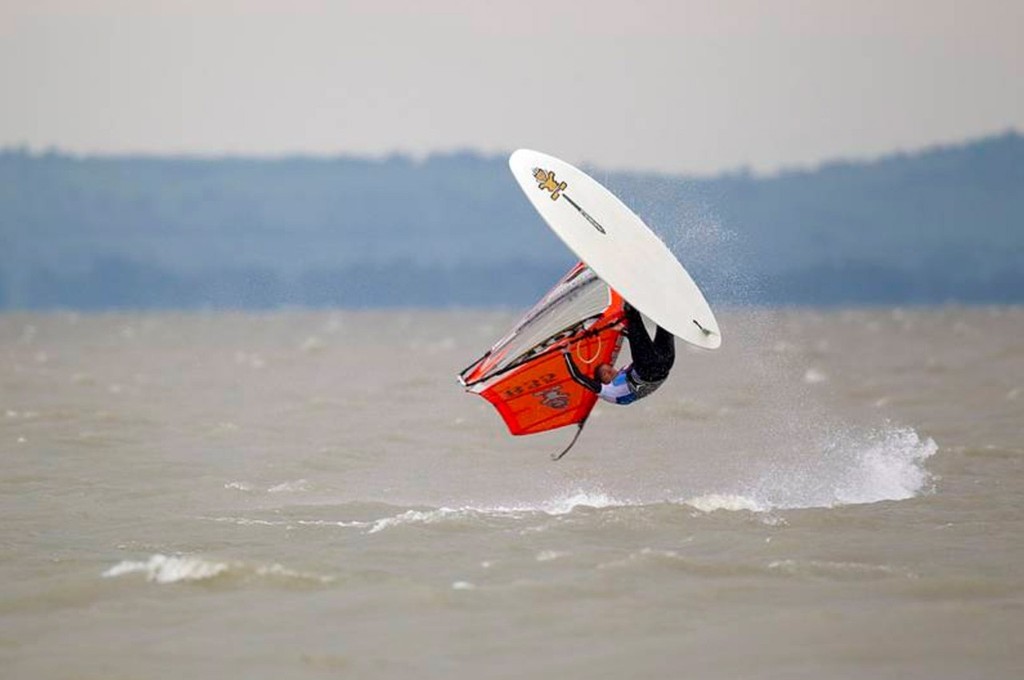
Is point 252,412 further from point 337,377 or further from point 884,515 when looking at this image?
point 884,515

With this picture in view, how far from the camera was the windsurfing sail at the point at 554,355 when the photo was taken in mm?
14125

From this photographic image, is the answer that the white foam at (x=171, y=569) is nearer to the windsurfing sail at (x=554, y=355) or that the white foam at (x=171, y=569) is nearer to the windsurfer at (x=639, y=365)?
the windsurfing sail at (x=554, y=355)

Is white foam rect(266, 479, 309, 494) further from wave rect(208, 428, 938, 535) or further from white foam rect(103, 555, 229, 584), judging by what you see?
white foam rect(103, 555, 229, 584)

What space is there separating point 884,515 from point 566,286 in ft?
11.8

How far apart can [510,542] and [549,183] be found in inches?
112

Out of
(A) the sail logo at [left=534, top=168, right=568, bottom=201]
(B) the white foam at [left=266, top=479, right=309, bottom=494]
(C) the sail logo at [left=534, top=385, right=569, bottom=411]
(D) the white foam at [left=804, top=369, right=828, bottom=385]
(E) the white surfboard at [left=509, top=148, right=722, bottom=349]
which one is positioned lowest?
(B) the white foam at [left=266, top=479, right=309, bottom=494]

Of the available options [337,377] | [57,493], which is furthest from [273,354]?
[57,493]

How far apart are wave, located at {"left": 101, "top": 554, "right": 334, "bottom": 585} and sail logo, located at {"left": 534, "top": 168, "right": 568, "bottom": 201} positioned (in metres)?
3.46

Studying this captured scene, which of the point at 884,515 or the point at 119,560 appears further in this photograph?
the point at 884,515

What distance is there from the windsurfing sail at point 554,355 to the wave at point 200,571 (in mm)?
2201

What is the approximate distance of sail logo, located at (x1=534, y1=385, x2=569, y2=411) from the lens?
1439 centimetres

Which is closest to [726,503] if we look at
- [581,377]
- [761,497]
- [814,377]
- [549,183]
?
[761,497]

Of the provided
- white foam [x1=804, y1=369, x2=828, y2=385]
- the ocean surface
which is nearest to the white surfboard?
the ocean surface

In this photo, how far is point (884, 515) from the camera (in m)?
15.6
